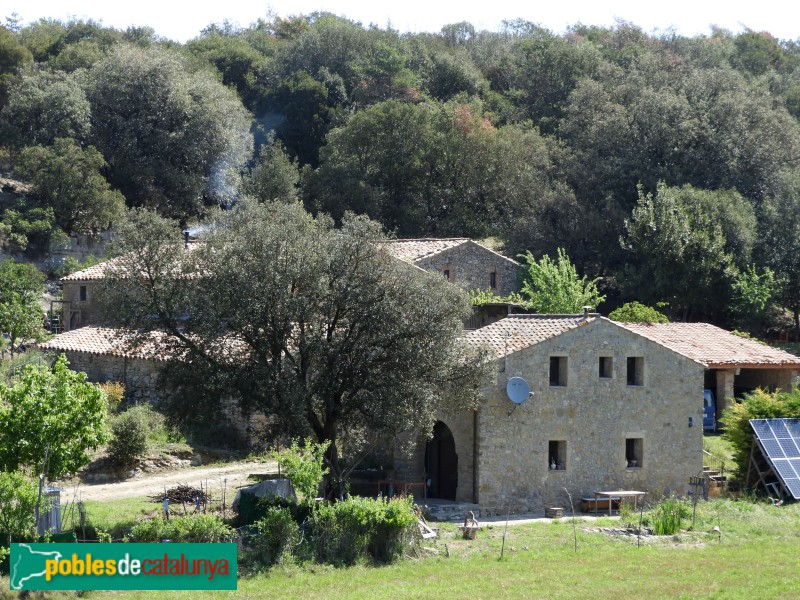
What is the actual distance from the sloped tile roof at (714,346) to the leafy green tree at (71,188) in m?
26.6

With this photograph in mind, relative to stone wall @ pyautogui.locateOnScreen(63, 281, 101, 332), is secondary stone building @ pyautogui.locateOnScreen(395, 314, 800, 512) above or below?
below

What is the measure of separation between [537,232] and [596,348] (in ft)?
78.5

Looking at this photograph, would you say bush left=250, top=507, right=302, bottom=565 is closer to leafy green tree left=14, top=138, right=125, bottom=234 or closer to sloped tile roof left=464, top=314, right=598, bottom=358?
sloped tile roof left=464, top=314, right=598, bottom=358

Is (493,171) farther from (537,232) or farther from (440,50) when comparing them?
(440,50)

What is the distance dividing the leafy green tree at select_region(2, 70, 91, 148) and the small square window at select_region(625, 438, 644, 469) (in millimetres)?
36565

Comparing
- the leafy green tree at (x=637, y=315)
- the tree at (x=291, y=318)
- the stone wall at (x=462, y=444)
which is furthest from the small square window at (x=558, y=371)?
the leafy green tree at (x=637, y=315)

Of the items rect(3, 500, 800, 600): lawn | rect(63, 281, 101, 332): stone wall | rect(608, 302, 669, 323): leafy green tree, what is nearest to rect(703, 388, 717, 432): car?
rect(608, 302, 669, 323): leafy green tree

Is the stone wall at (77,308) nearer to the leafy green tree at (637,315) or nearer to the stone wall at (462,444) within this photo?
the stone wall at (462,444)

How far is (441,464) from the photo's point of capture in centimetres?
3069

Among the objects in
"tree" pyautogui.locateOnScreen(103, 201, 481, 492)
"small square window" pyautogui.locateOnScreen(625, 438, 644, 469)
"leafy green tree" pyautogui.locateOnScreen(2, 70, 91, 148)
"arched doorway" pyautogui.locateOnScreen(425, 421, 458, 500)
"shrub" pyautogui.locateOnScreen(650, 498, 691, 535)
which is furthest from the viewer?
"leafy green tree" pyautogui.locateOnScreen(2, 70, 91, 148)

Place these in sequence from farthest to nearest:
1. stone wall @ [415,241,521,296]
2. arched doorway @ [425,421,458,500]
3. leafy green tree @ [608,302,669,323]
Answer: stone wall @ [415,241,521,296] → leafy green tree @ [608,302,669,323] → arched doorway @ [425,421,458,500]

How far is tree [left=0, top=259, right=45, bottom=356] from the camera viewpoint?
133 ft

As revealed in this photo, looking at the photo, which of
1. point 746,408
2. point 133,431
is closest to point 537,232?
point 746,408

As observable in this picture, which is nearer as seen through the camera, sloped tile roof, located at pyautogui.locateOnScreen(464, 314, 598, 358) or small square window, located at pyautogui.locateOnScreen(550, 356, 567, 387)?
sloped tile roof, located at pyautogui.locateOnScreen(464, 314, 598, 358)
